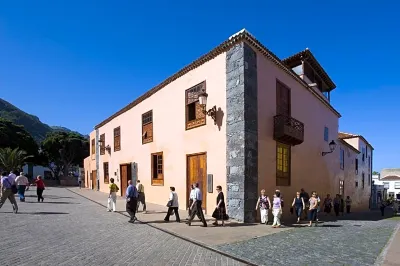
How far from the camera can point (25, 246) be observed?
6.81 m

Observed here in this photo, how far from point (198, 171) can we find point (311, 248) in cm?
667

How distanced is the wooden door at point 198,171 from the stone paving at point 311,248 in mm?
4261

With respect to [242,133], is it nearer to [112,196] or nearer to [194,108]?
[194,108]

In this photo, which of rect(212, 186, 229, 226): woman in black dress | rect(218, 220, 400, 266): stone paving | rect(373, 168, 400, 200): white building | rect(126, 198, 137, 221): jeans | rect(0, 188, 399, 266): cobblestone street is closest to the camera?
rect(0, 188, 399, 266): cobblestone street

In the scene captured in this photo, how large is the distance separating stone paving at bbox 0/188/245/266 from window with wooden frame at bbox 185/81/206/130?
5140 millimetres

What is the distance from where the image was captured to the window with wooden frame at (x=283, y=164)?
43.9 ft

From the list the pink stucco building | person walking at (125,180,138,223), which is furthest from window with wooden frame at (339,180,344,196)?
person walking at (125,180,138,223)

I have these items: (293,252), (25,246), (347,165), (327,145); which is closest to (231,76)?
(293,252)

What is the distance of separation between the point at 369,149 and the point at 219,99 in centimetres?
2979

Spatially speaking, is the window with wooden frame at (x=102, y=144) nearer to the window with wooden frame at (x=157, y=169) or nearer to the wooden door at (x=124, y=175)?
the wooden door at (x=124, y=175)

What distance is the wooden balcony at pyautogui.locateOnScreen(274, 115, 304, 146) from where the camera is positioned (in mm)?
12898

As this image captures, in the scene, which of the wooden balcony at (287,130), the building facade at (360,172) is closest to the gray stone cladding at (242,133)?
the wooden balcony at (287,130)

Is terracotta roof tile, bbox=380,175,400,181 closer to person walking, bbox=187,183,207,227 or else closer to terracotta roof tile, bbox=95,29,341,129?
terracotta roof tile, bbox=95,29,341,129

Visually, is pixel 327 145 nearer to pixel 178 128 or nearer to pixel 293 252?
pixel 178 128
